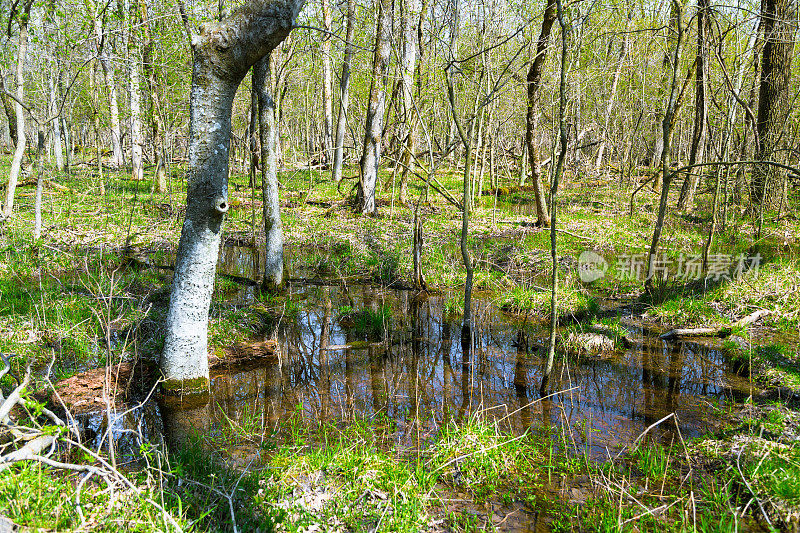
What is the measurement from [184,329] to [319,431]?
164cm

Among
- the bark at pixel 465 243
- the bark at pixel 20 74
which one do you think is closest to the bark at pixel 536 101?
the bark at pixel 465 243

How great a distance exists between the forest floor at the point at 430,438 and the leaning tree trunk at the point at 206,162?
0.57m

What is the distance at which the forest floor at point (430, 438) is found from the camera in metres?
3.12

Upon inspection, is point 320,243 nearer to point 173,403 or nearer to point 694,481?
point 173,403

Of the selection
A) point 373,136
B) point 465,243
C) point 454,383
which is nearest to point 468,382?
point 454,383

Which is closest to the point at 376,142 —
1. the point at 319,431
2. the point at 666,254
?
the point at 666,254

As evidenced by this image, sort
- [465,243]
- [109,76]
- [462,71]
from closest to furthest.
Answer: [465,243]
[462,71]
[109,76]

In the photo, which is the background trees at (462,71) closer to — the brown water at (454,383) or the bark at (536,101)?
the bark at (536,101)

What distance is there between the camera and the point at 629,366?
231 inches

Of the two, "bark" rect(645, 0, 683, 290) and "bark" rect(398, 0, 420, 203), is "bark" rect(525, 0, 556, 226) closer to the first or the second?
"bark" rect(398, 0, 420, 203)

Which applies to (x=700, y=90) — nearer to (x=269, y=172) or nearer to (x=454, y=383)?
(x=269, y=172)
